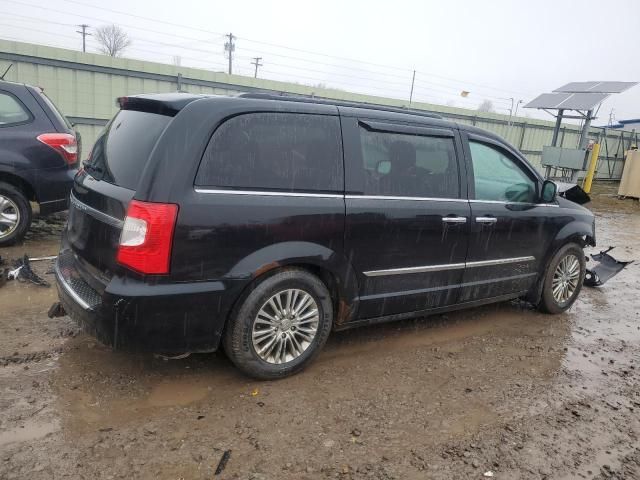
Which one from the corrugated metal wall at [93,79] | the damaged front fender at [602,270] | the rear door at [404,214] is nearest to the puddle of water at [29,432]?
→ the rear door at [404,214]

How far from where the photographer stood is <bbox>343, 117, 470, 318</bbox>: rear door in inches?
135

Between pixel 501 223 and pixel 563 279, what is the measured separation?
1332mm

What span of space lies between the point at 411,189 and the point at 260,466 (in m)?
2.14

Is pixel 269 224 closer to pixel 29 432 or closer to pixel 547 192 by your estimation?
pixel 29 432

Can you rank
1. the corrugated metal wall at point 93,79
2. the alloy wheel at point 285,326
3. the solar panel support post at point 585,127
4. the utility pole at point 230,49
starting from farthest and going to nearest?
the utility pole at point 230,49, the solar panel support post at point 585,127, the corrugated metal wall at point 93,79, the alloy wheel at point 285,326

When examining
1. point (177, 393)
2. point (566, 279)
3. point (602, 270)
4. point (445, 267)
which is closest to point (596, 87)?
point (602, 270)

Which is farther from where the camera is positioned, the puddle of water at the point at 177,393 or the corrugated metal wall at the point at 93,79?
the corrugated metal wall at the point at 93,79

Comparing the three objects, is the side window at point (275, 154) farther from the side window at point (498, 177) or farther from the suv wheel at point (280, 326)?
the side window at point (498, 177)

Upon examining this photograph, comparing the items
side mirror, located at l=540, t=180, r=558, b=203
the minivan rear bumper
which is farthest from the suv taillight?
side mirror, located at l=540, t=180, r=558, b=203

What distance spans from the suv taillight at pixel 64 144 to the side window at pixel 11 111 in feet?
0.88

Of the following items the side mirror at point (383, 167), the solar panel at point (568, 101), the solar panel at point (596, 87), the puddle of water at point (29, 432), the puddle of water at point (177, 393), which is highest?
the solar panel at point (596, 87)

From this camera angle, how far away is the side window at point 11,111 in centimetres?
547

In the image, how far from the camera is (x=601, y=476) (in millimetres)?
2668

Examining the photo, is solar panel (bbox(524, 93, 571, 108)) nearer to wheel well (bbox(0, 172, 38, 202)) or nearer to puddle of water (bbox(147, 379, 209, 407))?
wheel well (bbox(0, 172, 38, 202))
